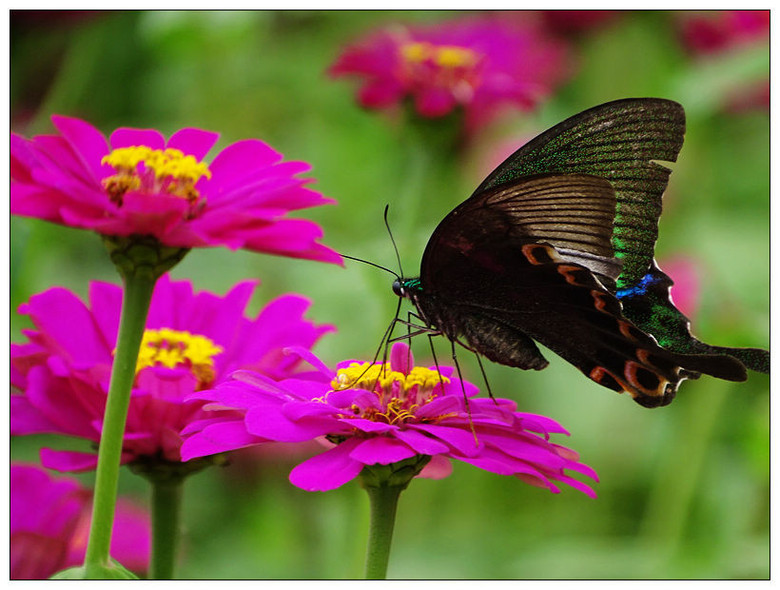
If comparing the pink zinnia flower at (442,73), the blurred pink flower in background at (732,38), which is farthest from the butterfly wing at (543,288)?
the blurred pink flower in background at (732,38)

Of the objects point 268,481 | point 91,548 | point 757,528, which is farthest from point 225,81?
point 91,548

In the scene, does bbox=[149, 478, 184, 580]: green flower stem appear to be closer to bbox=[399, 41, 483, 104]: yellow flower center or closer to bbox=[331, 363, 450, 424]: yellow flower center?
bbox=[331, 363, 450, 424]: yellow flower center

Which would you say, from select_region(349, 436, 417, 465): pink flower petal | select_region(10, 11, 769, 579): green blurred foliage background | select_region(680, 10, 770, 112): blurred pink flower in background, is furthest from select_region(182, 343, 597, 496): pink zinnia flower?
select_region(680, 10, 770, 112): blurred pink flower in background

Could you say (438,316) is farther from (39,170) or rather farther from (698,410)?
(698,410)

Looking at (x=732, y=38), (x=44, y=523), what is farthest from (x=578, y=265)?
(x=732, y=38)

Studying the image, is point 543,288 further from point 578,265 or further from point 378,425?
point 378,425

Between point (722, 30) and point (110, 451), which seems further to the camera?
point (722, 30)
